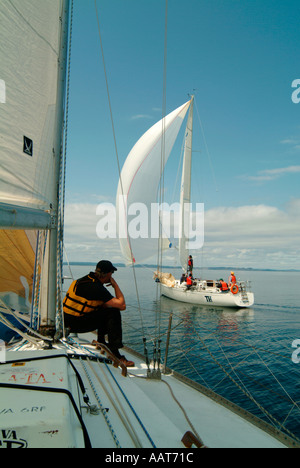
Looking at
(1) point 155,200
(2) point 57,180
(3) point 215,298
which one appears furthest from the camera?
(3) point 215,298

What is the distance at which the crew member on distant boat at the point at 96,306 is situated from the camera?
141 inches

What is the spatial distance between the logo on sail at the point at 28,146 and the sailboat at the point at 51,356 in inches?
0.7

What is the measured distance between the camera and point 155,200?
15.3 meters

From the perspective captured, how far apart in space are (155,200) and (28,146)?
12108 millimetres

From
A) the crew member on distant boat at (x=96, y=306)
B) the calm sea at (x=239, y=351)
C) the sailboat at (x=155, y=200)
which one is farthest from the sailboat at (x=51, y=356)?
the sailboat at (x=155, y=200)

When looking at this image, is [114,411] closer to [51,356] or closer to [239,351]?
[51,356]

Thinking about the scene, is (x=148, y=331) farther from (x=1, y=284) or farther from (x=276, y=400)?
(x=1, y=284)

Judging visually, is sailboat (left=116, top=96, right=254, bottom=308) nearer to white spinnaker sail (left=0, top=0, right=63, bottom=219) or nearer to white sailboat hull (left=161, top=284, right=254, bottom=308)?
white sailboat hull (left=161, top=284, right=254, bottom=308)

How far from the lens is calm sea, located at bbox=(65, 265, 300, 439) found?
227 inches

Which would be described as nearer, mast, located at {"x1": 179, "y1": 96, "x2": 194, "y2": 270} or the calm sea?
the calm sea

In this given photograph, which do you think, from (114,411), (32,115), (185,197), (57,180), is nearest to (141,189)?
(185,197)

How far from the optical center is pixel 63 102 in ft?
12.5

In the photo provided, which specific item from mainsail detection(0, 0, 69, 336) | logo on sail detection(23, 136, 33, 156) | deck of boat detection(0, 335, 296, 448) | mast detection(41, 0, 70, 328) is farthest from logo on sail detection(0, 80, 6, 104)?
deck of boat detection(0, 335, 296, 448)
